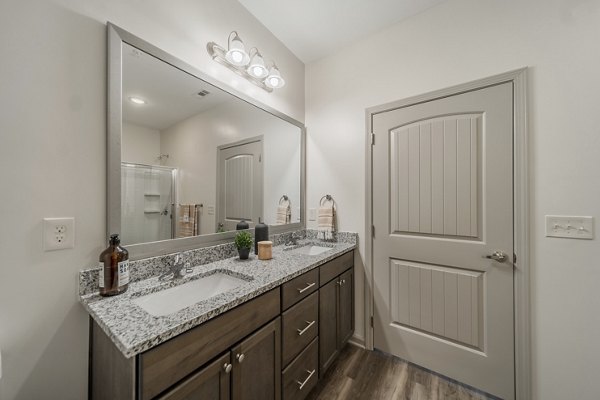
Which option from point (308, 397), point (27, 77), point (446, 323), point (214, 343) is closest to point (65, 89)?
point (27, 77)

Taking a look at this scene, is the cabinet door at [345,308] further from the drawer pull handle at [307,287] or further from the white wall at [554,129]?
the white wall at [554,129]

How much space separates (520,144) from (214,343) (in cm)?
188

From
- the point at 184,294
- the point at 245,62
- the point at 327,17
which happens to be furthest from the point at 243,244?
the point at 327,17

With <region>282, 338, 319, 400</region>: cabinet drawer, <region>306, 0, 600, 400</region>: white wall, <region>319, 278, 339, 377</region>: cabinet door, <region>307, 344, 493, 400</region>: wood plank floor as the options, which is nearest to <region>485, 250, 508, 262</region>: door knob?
<region>306, 0, 600, 400</region>: white wall

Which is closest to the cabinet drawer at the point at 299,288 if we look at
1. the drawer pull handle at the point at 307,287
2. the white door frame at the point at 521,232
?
the drawer pull handle at the point at 307,287

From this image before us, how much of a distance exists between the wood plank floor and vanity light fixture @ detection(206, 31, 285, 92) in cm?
220

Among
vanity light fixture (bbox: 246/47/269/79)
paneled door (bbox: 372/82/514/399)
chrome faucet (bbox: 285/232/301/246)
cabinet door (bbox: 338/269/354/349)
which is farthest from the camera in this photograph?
chrome faucet (bbox: 285/232/301/246)

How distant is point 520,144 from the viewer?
4.40ft

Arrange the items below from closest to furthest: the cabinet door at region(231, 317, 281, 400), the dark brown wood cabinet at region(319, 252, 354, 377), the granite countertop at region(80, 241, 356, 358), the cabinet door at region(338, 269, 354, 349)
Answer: the granite countertop at region(80, 241, 356, 358)
the cabinet door at region(231, 317, 281, 400)
the dark brown wood cabinet at region(319, 252, 354, 377)
the cabinet door at region(338, 269, 354, 349)

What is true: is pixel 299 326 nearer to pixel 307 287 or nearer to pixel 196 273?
pixel 307 287

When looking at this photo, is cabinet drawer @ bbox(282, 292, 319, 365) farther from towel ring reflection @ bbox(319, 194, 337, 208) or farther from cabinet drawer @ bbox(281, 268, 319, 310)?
towel ring reflection @ bbox(319, 194, 337, 208)

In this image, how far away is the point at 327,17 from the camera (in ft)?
5.78

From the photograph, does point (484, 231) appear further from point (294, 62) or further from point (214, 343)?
point (294, 62)

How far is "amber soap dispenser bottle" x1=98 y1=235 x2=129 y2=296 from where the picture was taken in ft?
3.01
